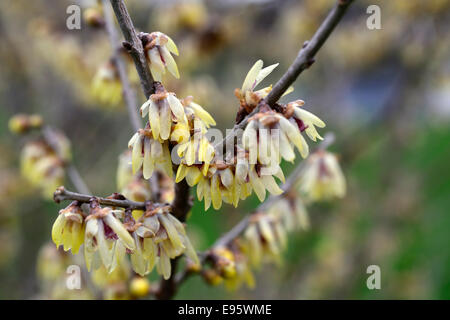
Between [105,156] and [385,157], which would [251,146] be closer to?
[385,157]

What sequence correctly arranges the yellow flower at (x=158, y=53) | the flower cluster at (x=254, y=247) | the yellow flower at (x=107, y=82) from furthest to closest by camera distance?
1. the yellow flower at (x=107, y=82)
2. the flower cluster at (x=254, y=247)
3. the yellow flower at (x=158, y=53)

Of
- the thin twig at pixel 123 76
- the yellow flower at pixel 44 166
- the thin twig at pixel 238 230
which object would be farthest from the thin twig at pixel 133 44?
the yellow flower at pixel 44 166

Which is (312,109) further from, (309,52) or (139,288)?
(309,52)

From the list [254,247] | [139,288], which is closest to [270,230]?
[254,247]

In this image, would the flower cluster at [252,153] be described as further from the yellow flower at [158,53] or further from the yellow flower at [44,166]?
the yellow flower at [44,166]

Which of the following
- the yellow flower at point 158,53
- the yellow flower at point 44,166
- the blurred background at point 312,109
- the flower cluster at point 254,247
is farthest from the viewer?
the blurred background at point 312,109

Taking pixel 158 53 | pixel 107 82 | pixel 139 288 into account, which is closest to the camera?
pixel 158 53
